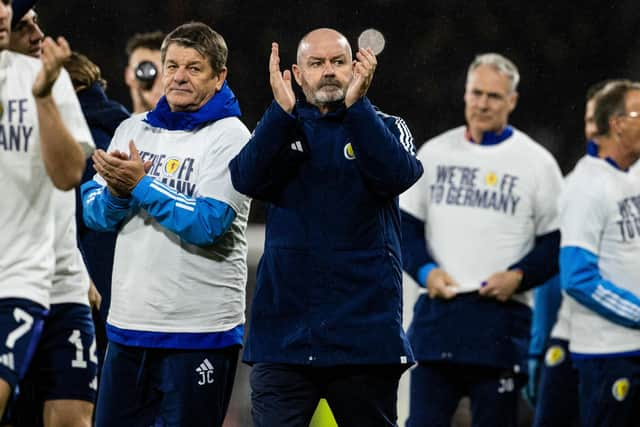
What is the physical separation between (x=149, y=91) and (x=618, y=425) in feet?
9.61

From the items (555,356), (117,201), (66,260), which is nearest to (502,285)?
(555,356)

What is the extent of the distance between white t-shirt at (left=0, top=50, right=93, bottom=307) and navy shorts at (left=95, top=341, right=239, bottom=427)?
62 centimetres

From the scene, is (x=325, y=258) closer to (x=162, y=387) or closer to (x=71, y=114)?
(x=162, y=387)

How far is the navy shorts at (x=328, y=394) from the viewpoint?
4.85m

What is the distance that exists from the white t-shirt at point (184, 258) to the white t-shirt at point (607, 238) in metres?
2.15

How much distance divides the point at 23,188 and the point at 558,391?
4047 mm

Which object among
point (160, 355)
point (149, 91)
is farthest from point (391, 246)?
point (149, 91)

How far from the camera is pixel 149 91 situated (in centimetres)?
710

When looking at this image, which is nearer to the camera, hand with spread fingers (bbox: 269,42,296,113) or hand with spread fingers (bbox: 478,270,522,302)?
hand with spread fingers (bbox: 269,42,296,113)

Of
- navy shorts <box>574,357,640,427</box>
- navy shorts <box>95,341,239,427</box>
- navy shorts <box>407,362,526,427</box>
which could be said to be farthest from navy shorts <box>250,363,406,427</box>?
navy shorts <box>574,357,640,427</box>

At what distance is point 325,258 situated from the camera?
4.87 metres

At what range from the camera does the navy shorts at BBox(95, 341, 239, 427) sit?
4.97m

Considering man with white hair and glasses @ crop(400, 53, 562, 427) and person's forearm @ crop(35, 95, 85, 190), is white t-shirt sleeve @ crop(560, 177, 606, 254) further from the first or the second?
person's forearm @ crop(35, 95, 85, 190)

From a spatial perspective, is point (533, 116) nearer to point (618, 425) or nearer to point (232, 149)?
point (618, 425)
